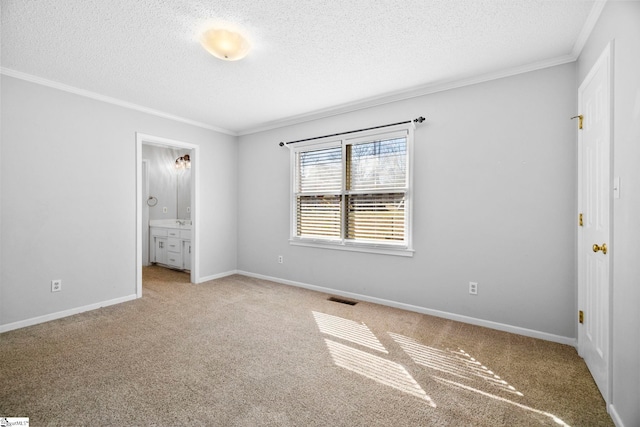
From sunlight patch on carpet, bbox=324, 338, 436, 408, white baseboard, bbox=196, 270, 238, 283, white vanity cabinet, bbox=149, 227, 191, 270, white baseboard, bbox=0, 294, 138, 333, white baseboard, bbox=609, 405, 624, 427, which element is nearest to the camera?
white baseboard, bbox=609, 405, 624, 427

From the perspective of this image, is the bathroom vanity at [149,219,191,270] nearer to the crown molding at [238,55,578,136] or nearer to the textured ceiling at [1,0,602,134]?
the crown molding at [238,55,578,136]

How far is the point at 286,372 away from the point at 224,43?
255cm

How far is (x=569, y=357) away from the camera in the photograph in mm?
2352

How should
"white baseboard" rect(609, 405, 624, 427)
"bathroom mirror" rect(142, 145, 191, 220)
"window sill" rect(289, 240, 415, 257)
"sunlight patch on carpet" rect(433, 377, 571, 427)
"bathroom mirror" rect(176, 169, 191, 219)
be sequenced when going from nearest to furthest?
1. "white baseboard" rect(609, 405, 624, 427)
2. "sunlight patch on carpet" rect(433, 377, 571, 427)
3. "window sill" rect(289, 240, 415, 257)
4. "bathroom mirror" rect(142, 145, 191, 220)
5. "bathroom mirror" rect(176, 169, 191, 219)

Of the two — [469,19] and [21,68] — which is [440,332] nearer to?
[469,19]

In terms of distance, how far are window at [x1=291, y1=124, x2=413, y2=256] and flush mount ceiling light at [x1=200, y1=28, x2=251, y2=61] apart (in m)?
1.82

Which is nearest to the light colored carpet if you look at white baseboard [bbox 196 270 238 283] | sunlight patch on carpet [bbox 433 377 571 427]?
sunlight patch on carpet [bbox 433 377 571 427]

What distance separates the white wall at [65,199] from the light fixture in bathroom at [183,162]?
1956mm

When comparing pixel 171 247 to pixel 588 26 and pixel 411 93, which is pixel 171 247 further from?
pixel 588 26

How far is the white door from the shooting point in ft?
6.00

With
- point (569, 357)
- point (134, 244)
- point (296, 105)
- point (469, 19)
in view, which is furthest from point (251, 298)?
point (469, 19)

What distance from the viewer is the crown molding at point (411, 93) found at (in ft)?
8.80

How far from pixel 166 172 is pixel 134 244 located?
314 cm

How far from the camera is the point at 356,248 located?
152 inches
